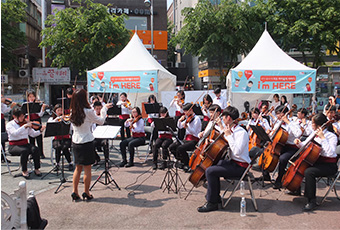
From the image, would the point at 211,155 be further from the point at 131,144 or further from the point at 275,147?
the point at 131,144

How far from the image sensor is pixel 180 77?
113ft

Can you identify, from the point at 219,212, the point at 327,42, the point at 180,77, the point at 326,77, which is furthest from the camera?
the point at 180,77

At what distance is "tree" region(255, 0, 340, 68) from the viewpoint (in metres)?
16.4

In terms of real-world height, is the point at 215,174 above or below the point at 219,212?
above

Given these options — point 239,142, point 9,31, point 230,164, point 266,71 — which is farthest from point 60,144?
point 9,31

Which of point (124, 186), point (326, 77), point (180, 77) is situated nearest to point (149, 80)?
point (124, 186)

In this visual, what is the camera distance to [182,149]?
6.60 m

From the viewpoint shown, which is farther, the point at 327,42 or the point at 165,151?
the point at 327,42

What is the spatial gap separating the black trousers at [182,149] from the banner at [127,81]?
13.1 ft

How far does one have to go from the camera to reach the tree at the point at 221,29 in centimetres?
1867

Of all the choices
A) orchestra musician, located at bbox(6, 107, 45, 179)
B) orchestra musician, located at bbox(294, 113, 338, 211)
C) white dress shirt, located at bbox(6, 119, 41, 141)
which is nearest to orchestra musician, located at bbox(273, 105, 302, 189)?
orchestra musician, located at bbox(294, 113, 338, 211)

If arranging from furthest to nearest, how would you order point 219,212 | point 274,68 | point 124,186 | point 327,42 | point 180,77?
point 180,77, point 327,42, point 274,68, point 124,186, point 219,212

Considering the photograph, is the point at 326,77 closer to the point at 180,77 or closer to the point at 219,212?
the point at 180,77

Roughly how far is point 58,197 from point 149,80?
19.7 feet
